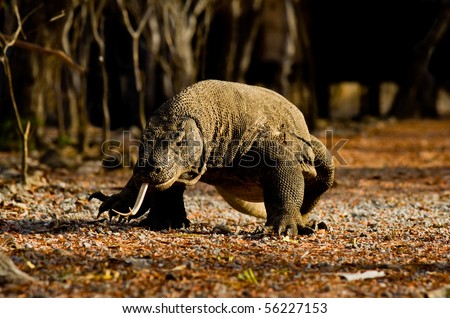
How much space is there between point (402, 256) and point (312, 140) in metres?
1.35

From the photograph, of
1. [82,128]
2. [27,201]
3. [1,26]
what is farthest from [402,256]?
[1,26]

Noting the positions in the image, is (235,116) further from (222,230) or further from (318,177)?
(318,177)

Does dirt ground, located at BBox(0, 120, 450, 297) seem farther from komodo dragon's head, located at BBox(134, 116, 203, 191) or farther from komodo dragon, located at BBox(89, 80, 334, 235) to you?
komodo dragon's head, located at BBox(134, 116, 203, 191)

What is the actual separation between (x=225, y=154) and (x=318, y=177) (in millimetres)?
977

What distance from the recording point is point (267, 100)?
533cm

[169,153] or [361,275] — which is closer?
[361,275]

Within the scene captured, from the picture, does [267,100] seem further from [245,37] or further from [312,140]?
[245,37]

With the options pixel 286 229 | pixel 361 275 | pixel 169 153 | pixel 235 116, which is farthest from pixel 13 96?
pixel 361 275

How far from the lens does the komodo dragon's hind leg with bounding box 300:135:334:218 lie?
18.5 ft

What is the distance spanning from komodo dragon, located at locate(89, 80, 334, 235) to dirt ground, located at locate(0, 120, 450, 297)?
204mm

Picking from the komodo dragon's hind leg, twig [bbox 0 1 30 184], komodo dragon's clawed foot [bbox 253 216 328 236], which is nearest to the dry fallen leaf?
komodo dragon's clawed foot [bbox 253 216 328 236]

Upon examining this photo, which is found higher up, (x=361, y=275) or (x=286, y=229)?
(x=361, y=275)

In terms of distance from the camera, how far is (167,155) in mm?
4699

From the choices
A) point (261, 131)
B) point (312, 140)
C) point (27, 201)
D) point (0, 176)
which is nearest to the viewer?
point (261, 131)
